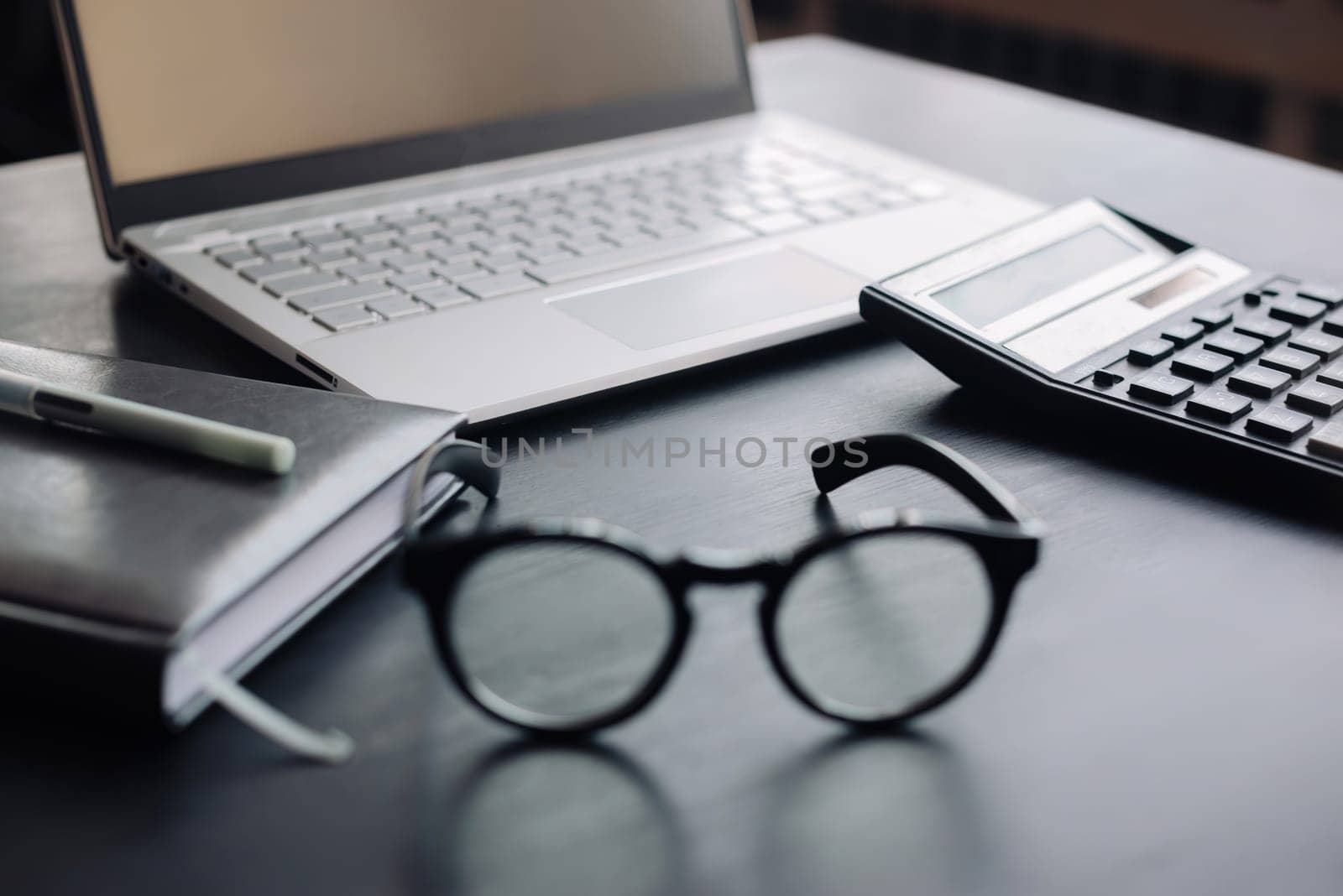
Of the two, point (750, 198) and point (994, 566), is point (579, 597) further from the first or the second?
point (750, 198)

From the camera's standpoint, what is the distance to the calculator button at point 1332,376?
530 millimetres

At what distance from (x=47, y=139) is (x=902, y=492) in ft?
5.08

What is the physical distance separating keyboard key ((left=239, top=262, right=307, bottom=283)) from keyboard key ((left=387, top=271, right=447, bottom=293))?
0.05 metres

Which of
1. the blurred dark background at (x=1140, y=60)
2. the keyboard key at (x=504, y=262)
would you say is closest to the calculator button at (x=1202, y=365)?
the keyboard key at (x=504, y=262)

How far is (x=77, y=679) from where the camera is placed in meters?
0.36

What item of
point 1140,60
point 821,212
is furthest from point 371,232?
point 1140,60

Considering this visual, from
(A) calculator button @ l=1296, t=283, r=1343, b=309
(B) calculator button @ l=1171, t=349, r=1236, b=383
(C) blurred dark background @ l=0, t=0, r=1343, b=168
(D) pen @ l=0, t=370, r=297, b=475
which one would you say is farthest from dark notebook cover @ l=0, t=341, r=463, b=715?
(C) blurred dark background @ l=0, t=0, r=1343, b=168

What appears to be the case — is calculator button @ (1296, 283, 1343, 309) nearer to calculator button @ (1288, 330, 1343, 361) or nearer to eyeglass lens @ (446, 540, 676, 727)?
calculator button @ (1288, 330, 1343, 361)

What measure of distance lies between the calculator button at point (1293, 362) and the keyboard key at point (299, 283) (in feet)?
1.52

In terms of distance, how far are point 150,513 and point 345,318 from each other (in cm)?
23

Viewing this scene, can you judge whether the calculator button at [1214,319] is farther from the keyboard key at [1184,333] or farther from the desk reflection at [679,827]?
the desk reflection at [679,827]

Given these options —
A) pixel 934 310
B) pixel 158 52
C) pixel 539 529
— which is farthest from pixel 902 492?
pixel 158 52

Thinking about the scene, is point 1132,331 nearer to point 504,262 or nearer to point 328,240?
A: point 504,262

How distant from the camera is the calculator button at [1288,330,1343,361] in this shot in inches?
21.9
